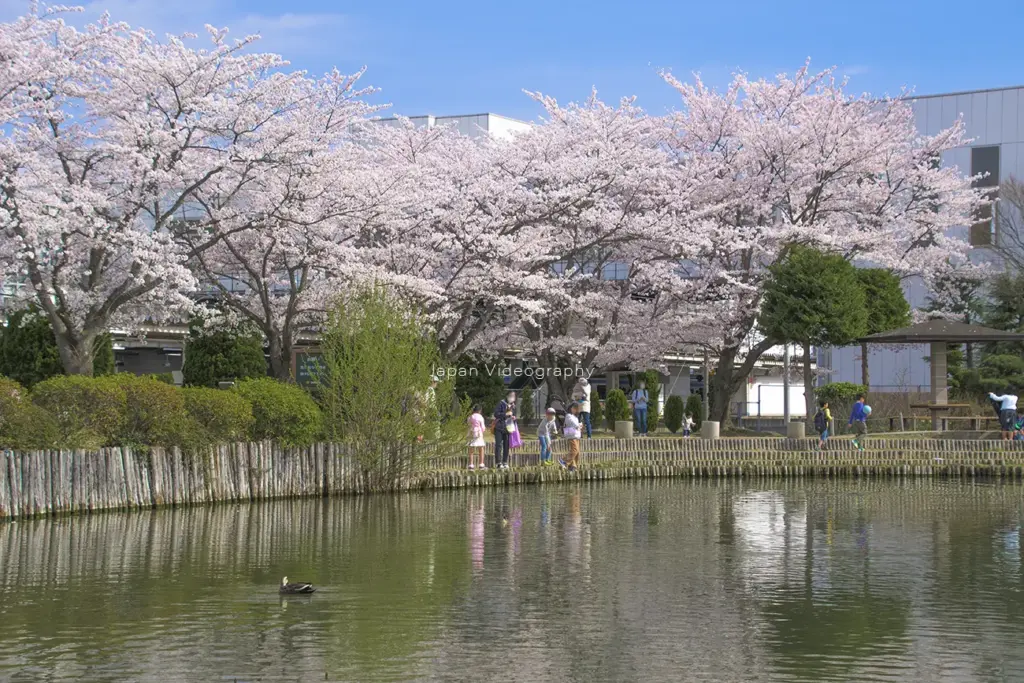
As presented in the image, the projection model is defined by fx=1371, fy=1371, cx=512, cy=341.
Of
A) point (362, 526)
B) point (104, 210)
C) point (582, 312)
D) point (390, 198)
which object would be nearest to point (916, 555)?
point (362, 526)

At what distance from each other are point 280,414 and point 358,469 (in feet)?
6.18

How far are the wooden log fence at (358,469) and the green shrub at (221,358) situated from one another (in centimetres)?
1058

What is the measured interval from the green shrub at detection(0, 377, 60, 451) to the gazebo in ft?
73.6

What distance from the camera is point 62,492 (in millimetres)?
21172

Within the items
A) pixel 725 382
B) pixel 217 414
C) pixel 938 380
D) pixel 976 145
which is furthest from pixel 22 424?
pixel 976 145

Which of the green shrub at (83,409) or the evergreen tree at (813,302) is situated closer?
the green shrub at (83,409)

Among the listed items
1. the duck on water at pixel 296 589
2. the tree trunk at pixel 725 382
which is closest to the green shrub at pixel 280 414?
the duck on water at pixel 296 589

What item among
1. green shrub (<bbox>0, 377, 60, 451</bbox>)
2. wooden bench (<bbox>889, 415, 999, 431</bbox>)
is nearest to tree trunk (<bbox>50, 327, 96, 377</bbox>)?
green shrub (<bbox>0, 377, 60, 451</bbox>)

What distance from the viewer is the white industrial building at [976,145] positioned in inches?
2029

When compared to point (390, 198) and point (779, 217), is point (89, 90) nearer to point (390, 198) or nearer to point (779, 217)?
point (390, 198)

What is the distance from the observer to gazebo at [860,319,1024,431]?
35.1 metres

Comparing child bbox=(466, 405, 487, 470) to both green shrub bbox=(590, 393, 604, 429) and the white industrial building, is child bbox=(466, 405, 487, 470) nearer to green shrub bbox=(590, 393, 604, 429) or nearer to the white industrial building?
green shrub bbox=(590, 393, 604, 429)

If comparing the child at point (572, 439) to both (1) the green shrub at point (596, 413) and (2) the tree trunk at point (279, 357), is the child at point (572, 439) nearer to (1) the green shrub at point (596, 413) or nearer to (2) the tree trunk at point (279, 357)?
(2) the tree trunk at point (279, 357)

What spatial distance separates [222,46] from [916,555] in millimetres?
18070
